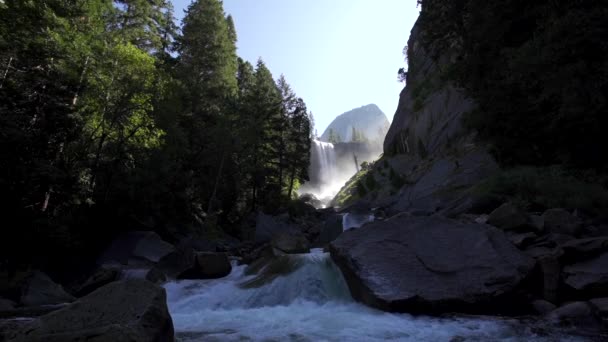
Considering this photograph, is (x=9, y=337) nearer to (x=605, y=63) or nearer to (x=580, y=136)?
(x=605, y=63)

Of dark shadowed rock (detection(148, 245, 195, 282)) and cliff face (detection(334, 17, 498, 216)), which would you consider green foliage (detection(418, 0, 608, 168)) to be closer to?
cliff face (detection(334, 17, 498, 216))

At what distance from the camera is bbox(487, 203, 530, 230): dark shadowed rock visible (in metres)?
10.4

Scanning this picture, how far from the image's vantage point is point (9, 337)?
5.57 metres

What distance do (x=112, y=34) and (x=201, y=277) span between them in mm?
13275

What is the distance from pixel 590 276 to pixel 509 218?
9.88ft

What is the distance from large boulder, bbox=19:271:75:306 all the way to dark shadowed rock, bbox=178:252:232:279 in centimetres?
399

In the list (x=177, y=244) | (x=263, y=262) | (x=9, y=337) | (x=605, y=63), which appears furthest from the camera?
(x=177, y=244)

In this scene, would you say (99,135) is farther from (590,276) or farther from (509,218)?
(590,276)

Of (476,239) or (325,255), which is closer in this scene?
(476,239)

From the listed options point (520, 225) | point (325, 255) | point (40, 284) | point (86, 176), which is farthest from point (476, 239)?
point (86, 176)

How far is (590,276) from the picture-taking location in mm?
7730

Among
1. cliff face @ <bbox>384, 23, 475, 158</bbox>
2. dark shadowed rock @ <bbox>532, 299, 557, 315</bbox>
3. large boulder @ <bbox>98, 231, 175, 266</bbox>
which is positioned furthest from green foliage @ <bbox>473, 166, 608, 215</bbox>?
large boulder @ <bbox>98, 231, 175, 266</bbox>

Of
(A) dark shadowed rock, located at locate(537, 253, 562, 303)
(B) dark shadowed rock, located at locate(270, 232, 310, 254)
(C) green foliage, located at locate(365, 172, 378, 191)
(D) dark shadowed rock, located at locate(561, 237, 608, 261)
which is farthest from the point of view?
(C) green foliage, located at locate(365, 172, 378, 191)

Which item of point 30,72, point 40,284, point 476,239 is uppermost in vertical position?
point 30,72
